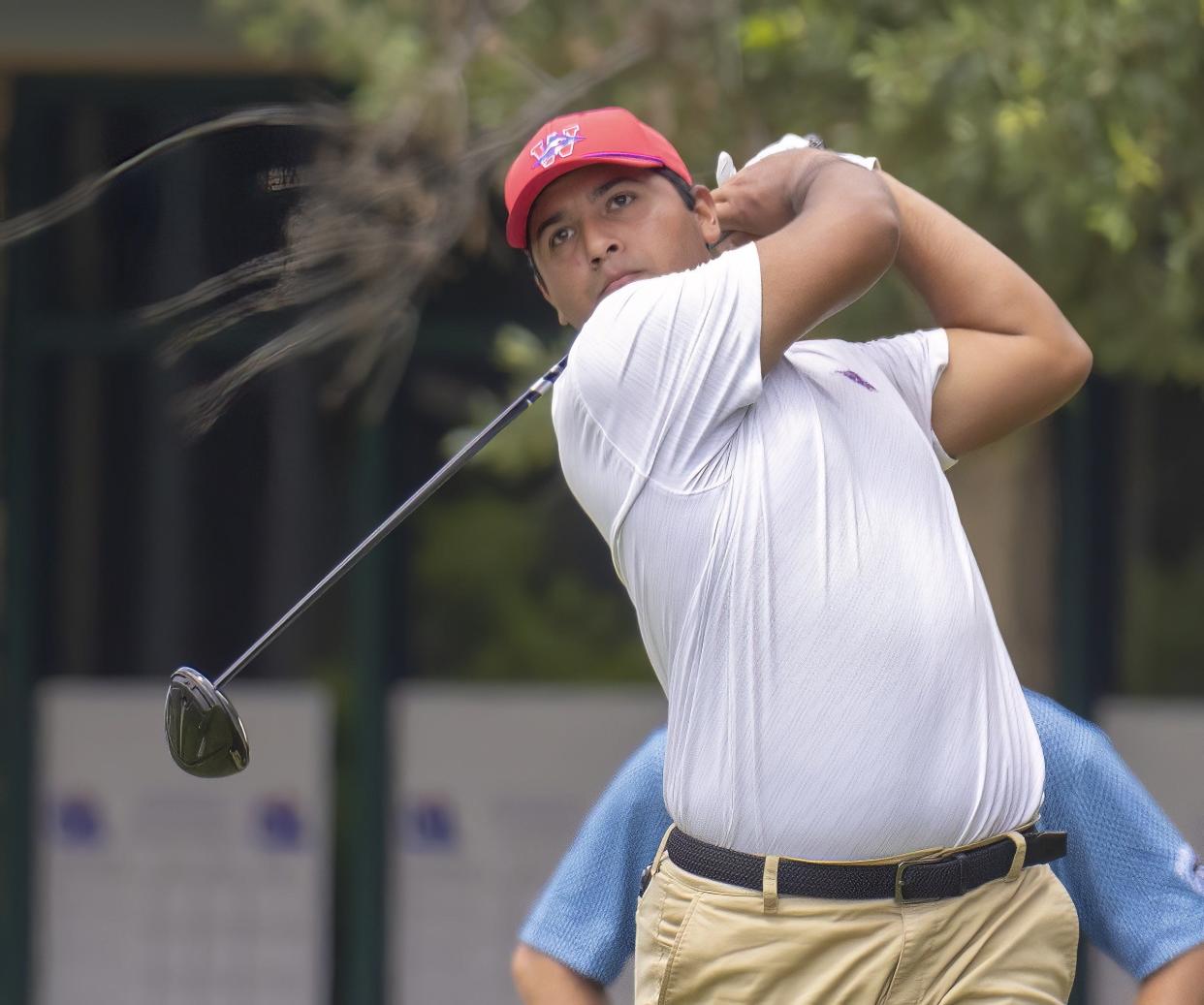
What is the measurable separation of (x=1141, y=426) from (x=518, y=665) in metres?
2.29

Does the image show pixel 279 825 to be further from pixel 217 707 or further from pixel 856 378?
pixel 856 378

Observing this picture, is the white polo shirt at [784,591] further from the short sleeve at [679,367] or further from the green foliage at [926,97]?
the green foliage at [926,97]

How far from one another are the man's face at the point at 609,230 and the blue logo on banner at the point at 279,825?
469cm

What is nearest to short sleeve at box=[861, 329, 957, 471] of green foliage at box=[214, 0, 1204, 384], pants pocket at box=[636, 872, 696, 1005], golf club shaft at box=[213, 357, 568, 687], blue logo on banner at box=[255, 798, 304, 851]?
golf club shaft at box=[213, 357, 568, 687]

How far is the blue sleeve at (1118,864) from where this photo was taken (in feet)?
8.48

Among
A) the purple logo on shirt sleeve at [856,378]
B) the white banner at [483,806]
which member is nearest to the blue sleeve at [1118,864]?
the purple logo on shirt sleeve at [856,378]

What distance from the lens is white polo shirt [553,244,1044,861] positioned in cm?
221

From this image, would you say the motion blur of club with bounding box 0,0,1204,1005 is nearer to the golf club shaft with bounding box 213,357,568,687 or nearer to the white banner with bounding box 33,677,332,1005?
the white banner with bounding box 33,677,332,1005

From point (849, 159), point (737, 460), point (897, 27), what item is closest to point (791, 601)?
point (737, 460)

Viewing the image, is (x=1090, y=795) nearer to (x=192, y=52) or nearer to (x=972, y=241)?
(x=972, y=241)

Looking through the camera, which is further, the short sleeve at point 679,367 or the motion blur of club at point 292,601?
the motion blur of club at point 292,601

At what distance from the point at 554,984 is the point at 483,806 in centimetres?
402

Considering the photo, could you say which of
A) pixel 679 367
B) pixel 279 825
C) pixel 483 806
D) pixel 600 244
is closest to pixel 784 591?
pixel 679 367

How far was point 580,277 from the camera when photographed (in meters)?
2.47
